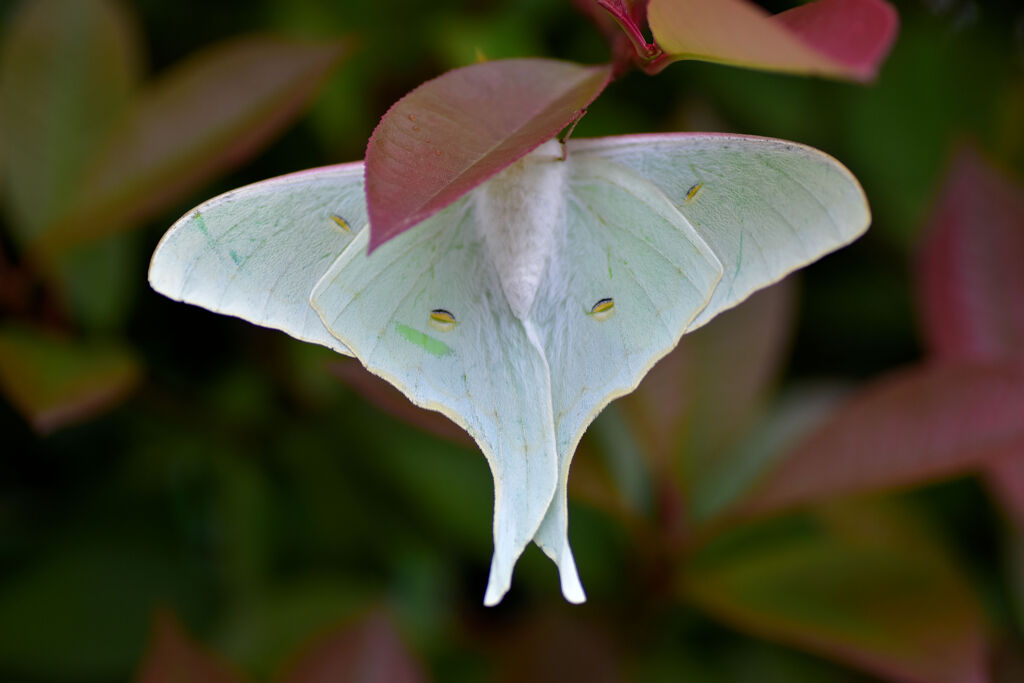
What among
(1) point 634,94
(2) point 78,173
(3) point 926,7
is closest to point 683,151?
(1) point 634,94

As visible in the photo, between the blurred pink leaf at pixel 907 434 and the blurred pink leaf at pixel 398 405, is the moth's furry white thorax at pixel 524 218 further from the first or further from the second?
the blurred pink leaf at pixel 907 434

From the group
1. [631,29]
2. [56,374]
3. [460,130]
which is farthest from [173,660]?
[631,29]

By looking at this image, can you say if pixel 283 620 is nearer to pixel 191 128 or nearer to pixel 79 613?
pixel 79 613

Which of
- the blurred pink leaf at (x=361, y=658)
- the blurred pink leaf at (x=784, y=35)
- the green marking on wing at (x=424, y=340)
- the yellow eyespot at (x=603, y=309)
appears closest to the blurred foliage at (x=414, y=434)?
the blurred pink leaf at (x=361, y=658)

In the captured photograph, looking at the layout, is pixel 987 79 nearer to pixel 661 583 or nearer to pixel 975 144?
pixel 975 144

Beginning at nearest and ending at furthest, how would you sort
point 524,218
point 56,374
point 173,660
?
point 524,218, point 173,660, point 56,374

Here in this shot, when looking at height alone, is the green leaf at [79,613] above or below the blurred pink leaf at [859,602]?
below
